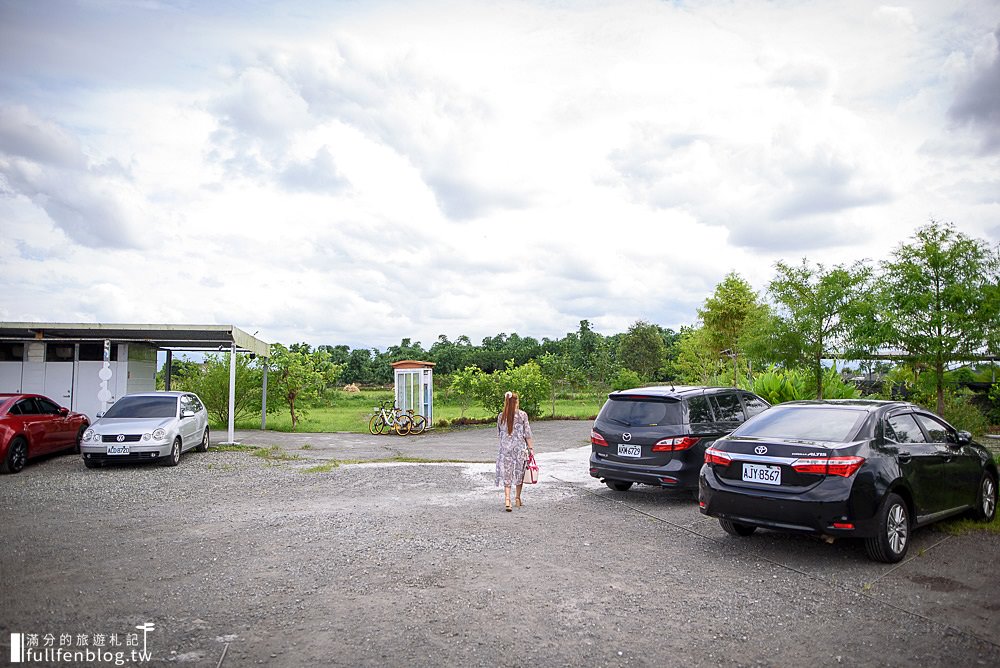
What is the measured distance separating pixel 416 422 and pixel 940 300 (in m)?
14.8

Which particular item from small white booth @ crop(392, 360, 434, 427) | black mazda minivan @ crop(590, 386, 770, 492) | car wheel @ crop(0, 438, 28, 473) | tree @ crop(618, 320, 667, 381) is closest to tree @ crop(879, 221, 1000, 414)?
black mazda minivan @ crop(590, 386, 770, 492)

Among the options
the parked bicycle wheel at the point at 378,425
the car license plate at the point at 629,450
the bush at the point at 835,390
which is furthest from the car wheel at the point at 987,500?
the parked bicycle wheel at the point at 378,425

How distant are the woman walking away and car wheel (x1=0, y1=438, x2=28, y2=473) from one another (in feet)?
31.8

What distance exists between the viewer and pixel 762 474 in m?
6.39

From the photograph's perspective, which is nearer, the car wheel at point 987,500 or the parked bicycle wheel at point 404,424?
the car wheel at point 987,500

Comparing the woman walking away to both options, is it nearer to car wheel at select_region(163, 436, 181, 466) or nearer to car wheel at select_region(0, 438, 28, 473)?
car wheel at select_region(163, 436, 181, 466)

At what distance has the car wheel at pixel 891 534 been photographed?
599 cm

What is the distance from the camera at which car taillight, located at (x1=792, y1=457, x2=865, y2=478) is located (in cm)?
599

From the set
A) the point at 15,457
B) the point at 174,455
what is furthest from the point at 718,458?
the point at 15,457

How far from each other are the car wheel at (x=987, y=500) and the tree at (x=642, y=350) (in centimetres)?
3944

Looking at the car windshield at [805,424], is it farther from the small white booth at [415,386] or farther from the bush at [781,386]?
the small white booth at [415,386]

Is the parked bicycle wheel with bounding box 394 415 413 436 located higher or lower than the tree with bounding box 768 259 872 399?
lower

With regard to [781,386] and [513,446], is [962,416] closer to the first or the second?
[781,386]

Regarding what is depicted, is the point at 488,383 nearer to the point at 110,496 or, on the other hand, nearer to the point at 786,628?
the point at 110,496
